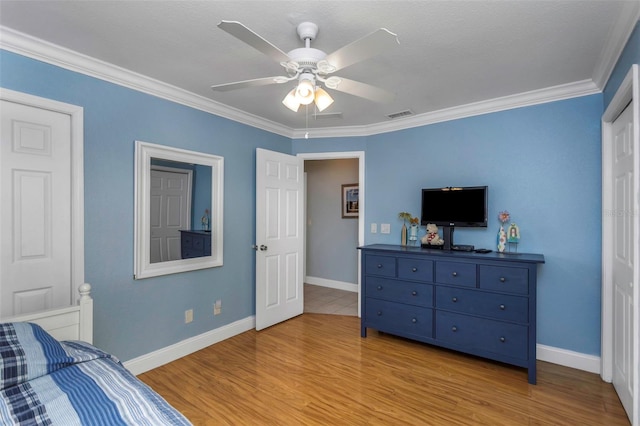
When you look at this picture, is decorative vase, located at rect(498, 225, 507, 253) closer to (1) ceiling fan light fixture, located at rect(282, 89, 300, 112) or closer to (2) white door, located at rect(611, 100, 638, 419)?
(2) white door, located at rect(611, 100, 638, 419)

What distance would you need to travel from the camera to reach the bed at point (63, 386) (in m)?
1.13

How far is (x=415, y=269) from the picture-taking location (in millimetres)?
3125

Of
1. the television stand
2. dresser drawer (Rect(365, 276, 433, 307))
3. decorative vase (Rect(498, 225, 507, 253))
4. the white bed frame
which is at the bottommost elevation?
dresser drawer (Rect(365, 276, 433, 307))

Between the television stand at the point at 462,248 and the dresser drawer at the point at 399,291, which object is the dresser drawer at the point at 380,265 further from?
the television stand at the point at 462,248

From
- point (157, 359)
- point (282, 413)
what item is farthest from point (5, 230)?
point (282, 413)

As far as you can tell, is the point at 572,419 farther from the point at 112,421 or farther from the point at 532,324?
→ the point at 112,421

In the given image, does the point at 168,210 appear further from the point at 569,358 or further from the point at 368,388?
the point at 569,358

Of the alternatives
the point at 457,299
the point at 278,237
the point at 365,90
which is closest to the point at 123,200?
the point at 278,237

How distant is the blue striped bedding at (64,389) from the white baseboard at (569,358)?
3.06m

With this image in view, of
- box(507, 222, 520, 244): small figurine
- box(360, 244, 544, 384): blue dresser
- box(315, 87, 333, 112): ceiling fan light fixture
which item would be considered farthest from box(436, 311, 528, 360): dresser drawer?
box(315, 87, 333, 112): ceiling fan light fixture

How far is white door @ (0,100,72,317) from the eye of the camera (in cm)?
202

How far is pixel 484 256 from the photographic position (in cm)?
275

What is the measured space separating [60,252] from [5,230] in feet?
1.07

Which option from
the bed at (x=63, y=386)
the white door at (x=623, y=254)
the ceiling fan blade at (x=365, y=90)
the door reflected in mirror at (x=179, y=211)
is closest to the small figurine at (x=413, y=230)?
the white door at (x=623, y=254)
